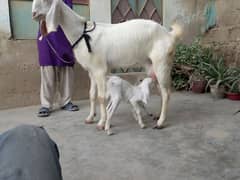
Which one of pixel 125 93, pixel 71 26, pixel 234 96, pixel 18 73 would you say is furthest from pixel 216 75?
pixel 18 73

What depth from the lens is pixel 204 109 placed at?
3217mm

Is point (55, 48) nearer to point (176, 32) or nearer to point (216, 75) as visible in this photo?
point (176, 32)

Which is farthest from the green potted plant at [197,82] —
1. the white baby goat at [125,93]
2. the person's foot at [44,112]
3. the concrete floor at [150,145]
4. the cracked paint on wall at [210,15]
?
→ the person's foot at [44,112]

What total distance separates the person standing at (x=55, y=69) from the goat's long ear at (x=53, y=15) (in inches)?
26.6

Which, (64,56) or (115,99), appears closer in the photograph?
(115,99)

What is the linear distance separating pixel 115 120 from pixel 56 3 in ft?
4.23

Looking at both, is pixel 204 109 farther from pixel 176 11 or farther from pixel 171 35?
pixel 176 11

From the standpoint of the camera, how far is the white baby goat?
2475 mm

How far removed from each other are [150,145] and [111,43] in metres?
0.98

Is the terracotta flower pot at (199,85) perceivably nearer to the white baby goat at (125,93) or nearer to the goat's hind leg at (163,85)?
the goat's hind leg at (163,85)

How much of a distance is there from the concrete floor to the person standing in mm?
165

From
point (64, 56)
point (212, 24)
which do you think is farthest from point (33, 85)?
point (212, 24)

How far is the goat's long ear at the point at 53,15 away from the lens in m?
2.34

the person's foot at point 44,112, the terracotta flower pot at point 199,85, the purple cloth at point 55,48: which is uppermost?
the purple cloth at point 55,48
